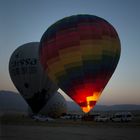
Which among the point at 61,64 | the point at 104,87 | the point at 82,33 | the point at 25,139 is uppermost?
the point at 82,33

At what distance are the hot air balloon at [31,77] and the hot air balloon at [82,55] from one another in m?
16.6

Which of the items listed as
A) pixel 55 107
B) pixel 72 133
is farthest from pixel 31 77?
pixel 72 133

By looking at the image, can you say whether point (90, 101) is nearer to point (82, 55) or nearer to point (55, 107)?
point (82, 55)

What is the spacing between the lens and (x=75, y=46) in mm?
32688

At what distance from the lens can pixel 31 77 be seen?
5072cm

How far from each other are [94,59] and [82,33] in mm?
2788

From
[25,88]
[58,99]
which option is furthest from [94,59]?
[58,99]

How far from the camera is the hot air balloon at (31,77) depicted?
50.8 meters

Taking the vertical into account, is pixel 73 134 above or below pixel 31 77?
below

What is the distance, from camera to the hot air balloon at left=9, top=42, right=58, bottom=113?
50812 millimetres

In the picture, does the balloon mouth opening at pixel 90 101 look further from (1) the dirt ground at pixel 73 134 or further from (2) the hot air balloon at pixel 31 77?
(2) the hot air balloon at pixel 31 77

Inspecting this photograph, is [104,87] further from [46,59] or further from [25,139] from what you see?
[25,139]

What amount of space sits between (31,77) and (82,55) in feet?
64.6

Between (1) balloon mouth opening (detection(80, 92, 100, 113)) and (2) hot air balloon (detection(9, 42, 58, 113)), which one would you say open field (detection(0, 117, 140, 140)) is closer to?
(1) balloon mouth opening (detection(80, 92, 100, 113))
